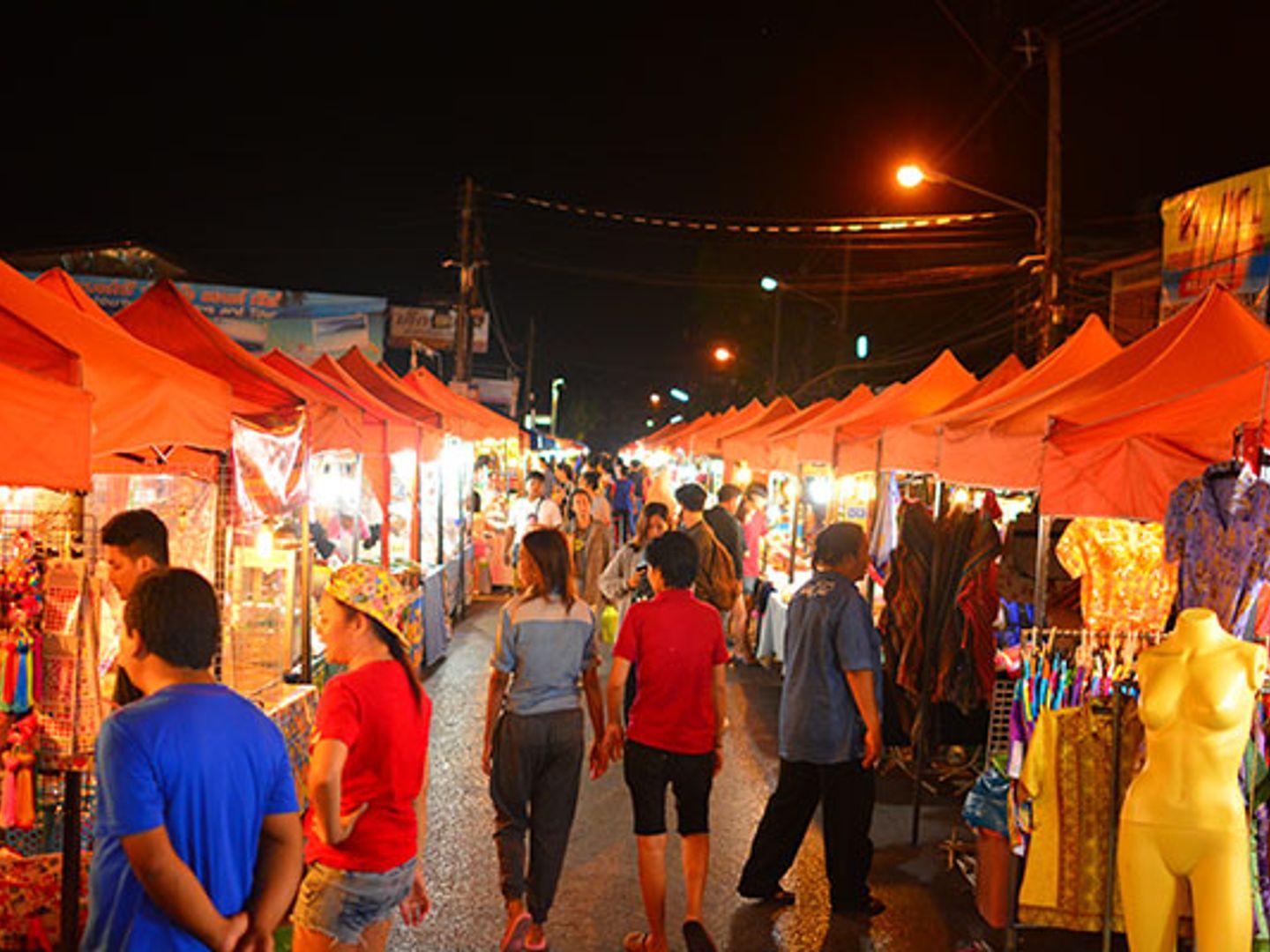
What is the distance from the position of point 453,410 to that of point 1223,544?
11.9 m

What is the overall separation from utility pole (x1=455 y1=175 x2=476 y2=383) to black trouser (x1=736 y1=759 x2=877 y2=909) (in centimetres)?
1894

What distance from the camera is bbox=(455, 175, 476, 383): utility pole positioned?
77.1 ft

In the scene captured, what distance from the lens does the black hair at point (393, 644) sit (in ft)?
11.6

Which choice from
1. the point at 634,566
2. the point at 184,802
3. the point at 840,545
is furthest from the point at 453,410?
the point at 184,802

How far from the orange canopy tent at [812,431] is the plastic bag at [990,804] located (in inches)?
218

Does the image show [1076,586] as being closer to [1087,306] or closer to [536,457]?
[1087,306]

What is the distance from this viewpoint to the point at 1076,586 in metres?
7.61

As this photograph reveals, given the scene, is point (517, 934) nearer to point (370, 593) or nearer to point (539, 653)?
point (539, 653)

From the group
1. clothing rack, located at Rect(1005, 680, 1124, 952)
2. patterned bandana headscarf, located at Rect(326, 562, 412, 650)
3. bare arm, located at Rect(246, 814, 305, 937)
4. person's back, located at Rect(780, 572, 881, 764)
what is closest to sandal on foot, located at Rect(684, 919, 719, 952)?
person's back, located at Rect(780, 572, 881, 764)

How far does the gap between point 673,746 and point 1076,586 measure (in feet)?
12.8

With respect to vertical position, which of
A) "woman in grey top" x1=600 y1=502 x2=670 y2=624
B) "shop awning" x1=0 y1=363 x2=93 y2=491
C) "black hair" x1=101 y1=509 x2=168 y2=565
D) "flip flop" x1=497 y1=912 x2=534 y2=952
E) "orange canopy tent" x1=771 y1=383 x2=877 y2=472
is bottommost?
"flip flop" x1=497 y1=912 x2=534 y2=952

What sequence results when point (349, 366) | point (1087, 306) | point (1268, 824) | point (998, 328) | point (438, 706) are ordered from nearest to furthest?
point (1268, 824)
point (438, 706)
point (349, 366)
point (1087, 306)
point (998, 328)

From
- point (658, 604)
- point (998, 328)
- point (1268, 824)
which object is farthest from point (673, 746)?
point (998, 328)

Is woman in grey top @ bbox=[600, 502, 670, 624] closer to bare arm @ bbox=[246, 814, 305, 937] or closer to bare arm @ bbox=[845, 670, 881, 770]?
bare arm @ bbox=[845, 670, 881, 770]
